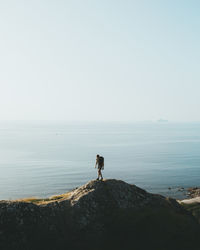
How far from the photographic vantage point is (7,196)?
90.8 metres

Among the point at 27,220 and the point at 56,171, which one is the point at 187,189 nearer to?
the point at 56,171

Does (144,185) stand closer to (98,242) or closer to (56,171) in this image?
(56,171)

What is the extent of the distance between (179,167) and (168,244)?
10948cm

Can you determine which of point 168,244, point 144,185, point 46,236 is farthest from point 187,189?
point 46,236

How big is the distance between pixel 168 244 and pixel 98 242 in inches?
302

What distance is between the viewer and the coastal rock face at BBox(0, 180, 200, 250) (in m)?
27.6

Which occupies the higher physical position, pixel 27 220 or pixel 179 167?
pixel 27 220

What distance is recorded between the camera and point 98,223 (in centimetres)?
2978

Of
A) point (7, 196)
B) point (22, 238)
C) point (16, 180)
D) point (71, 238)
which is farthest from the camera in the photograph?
point (16, 180)

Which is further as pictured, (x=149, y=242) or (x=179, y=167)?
(x=179, y=167)

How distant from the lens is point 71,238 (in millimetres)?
28578

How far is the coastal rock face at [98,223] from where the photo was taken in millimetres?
27562

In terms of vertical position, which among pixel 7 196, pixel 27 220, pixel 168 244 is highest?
pixel 27 220

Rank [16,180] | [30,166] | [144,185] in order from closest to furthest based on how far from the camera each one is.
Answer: [144,185], [16,180], [30,166]
